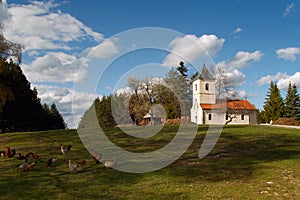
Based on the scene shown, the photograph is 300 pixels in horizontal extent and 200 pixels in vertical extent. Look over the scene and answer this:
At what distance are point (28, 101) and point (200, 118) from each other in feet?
109

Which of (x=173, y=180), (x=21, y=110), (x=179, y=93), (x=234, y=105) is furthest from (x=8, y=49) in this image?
(x=234, y=105)

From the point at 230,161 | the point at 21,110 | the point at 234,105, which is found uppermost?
the point at 234,105

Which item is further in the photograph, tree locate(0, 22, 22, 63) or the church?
the church

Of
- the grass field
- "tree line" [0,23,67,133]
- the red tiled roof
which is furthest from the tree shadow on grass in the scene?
the red tiled roof

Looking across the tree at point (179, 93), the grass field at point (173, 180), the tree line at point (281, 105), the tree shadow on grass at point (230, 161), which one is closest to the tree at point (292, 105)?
the tree line at point (281, 105)

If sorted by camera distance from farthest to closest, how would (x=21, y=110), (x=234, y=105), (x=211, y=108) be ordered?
(x=234, y=105)
(x=211, y=108)
(x=21, y=110)

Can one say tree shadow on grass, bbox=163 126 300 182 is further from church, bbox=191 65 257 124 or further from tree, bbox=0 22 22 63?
church, bbox=191 65 257 124

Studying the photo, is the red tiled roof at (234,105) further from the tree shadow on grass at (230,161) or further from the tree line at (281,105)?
the tree shadow on grass at (230,161)

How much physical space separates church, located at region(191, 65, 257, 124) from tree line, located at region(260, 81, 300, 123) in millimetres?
5847

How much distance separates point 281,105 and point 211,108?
59.7 ft

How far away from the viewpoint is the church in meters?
57.7

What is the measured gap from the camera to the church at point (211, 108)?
189ft

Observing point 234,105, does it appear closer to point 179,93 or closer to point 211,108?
point 211,108

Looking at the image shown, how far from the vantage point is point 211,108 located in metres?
58.4
